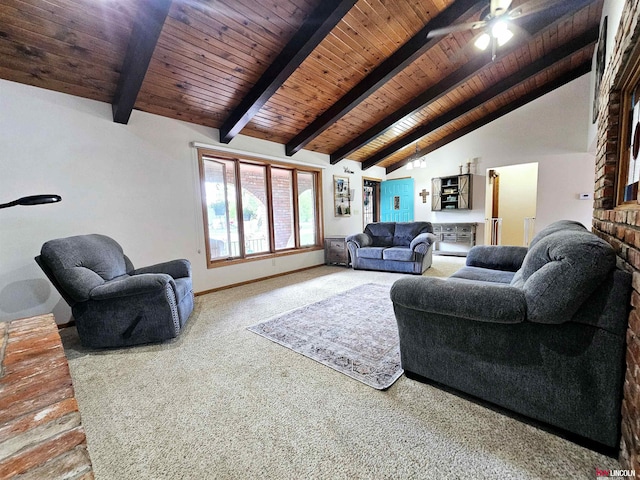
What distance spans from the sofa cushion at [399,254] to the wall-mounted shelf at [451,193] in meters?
2.61

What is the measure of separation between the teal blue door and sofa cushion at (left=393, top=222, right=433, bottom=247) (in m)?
1.98

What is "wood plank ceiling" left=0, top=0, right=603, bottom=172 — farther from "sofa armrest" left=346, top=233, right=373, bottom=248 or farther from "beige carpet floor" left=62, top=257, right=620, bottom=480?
"beige carpet floor" left=62, top=257, right=620, bottom=480

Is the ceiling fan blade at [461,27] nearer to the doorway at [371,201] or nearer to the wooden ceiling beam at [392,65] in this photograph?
the wooden ceiling beam at [392,65]

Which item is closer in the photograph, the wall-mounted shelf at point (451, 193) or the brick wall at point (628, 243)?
the brick wall at point (628, 243)

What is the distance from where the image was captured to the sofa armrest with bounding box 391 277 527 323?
1242mm

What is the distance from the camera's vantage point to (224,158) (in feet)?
13.6

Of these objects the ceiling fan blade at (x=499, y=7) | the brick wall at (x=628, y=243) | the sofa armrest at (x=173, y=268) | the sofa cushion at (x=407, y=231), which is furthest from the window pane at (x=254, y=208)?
the brick wall at (x=628, y=243)

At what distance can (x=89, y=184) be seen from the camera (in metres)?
2.89

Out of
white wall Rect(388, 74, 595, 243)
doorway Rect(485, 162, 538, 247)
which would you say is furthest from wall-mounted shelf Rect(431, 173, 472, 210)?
doorway Rect(485, 162, 538, 247)

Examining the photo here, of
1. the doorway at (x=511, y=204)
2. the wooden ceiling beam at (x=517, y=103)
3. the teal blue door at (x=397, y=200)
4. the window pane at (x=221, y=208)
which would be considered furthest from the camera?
the teal blue door at (x=397, y=200)

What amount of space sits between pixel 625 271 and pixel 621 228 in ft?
0.97

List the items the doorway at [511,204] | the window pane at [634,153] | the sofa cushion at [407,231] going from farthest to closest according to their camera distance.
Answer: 1. the doorway at [511,204]
2. the sofa cushion at [407,231]
3. the window pane at [634,153]

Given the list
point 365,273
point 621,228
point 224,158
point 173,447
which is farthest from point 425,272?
point 173,447

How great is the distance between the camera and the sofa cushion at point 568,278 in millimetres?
1048
